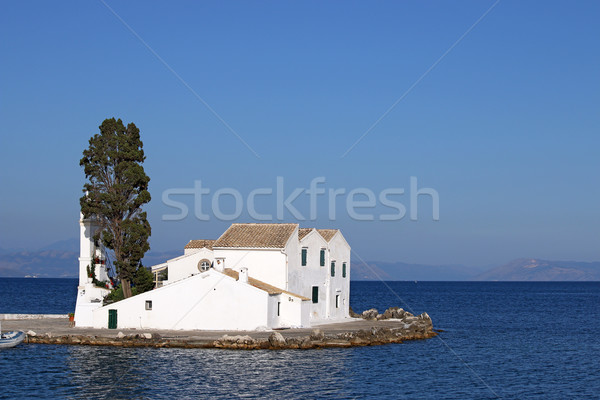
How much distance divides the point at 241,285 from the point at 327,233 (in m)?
13.0

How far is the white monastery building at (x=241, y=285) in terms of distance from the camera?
4088 cm

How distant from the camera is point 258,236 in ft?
154

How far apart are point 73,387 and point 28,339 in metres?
12.7

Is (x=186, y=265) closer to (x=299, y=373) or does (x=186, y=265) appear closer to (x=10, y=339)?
(x=10, y=339)

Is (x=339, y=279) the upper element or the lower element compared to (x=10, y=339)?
upper

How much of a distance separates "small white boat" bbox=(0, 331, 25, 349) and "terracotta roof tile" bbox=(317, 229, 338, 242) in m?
21.2

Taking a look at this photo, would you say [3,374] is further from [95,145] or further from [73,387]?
[95,145]

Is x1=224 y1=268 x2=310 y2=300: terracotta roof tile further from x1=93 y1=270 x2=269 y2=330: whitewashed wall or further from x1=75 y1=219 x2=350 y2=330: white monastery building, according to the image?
x1=93 y1=270 x2=269 y2=330: whitewashed wall

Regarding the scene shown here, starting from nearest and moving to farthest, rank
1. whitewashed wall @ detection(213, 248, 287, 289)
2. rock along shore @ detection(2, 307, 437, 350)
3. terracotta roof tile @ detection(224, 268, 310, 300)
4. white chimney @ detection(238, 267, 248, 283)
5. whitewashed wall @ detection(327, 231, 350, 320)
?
rock along shore @ detection(2, 307, 437, 350)
white chimney @ detection(238, 267, 248, 283)
terracotta roof tile @ detection(224, 268, 310, 300)
whitewashed wall @ detection(213, 248, 287, 289)
whitewashed wall @ detection(327, 231, 350, 320)

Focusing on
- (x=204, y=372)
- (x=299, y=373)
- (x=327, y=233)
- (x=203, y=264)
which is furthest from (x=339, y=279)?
(x=204, y=372)

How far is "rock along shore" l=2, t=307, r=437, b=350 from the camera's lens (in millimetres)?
37125

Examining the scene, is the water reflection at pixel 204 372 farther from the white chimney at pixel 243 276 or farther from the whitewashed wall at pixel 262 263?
the whitewashed wall at pixel 262 263

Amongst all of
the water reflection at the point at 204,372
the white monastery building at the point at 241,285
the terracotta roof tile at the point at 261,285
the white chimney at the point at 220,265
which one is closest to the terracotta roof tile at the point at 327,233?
the white monastery building at the point at 241,285

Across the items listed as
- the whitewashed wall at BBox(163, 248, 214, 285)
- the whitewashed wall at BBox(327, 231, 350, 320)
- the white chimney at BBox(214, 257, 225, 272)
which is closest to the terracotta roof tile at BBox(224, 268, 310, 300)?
the white chimney at BBox(214, 257, 225, 272)
